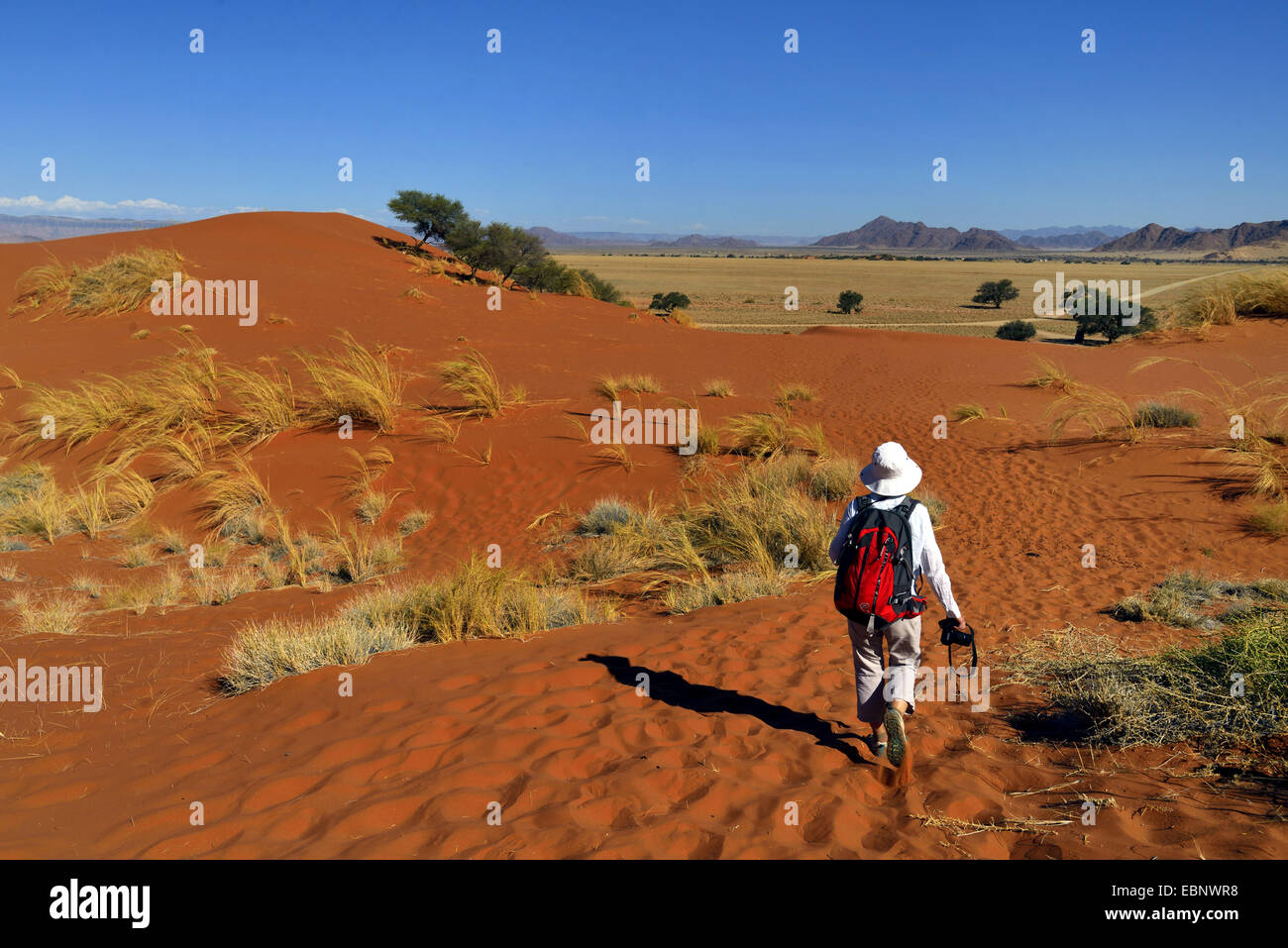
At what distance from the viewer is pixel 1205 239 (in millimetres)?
148750

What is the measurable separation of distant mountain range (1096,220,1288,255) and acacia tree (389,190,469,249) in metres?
138

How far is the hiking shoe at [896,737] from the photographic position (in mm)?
3840

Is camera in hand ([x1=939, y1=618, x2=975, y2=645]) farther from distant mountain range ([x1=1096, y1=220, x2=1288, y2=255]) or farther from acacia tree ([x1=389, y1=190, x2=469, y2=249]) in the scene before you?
distant mountain range ([x1=1096, y1=220, x2=1288, y2=255])

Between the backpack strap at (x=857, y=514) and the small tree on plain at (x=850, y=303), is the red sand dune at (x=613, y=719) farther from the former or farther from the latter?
the small tree on plain at (x=850, y=303)

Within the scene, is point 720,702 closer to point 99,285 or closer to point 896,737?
point 896,737

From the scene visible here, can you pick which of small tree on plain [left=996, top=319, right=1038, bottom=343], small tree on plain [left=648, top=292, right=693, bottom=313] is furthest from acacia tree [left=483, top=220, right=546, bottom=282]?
small tree on plain [left=996, top=319, right=1038, bottom=343]

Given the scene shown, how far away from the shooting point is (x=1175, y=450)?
33.5ft

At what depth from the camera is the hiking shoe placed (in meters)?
3.84

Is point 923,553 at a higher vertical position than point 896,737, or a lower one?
higher

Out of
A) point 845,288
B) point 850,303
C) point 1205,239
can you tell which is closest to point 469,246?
point 850,303

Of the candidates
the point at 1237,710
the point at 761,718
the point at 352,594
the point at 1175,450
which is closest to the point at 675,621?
the point at 761,718

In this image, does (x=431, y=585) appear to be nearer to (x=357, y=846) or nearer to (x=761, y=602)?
(x=761, y=602)

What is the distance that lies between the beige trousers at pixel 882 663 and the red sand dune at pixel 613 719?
32 centimetres

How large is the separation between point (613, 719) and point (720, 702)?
75 centimetres
